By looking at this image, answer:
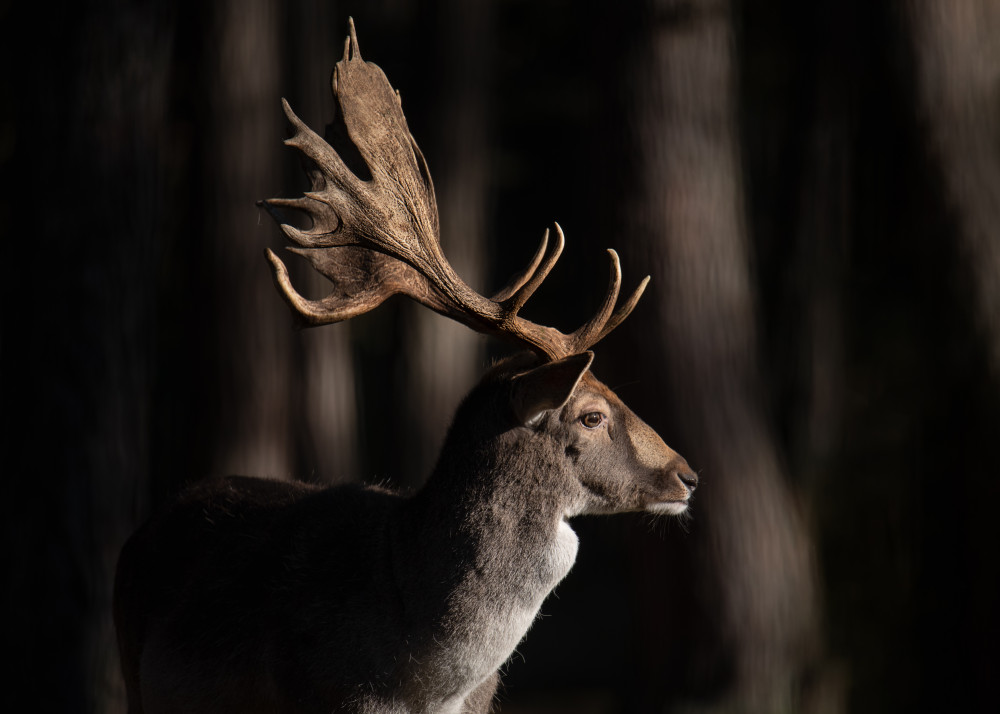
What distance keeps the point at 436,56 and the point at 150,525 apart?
253 inches

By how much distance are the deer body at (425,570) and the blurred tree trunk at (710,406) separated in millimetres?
2459

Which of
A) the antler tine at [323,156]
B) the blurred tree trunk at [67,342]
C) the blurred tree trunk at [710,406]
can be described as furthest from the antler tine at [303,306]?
the blurred tree trunk at [710,406]

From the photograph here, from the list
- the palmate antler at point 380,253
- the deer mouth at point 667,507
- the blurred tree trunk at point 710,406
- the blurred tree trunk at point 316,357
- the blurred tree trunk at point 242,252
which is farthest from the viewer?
the blurred tree trunk at point 316,357

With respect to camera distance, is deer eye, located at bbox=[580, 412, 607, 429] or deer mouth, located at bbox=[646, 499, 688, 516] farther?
deer mouth, located at bbox=[646, 499, 688, 516]

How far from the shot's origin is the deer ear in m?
4.28

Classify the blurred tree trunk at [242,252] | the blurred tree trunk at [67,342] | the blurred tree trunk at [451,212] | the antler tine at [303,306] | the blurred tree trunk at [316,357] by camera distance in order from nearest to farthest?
1. the antler tine at [303,306]
2. the blurred tree trunk at [67,342]
3. the blurred tree trunk at [242,252]
4. the blurred tree trunk at [316,357]
5. the blurred tree trunk at [451,212]

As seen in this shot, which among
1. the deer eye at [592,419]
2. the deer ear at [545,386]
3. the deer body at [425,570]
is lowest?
the deer body at [425,570]

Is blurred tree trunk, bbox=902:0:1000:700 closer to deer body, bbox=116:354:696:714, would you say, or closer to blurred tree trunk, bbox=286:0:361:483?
deer body, bbox=116:354:696:714

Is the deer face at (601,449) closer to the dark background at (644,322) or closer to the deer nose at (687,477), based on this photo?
the deer nose at (687,477)

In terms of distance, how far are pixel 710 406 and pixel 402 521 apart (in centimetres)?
320

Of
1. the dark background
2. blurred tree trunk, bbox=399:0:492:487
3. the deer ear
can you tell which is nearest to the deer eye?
the deer ear

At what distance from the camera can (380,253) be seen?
4688 millimetres

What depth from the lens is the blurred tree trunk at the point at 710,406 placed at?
23.2 feet

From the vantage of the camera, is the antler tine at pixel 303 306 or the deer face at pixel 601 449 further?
the deer face at pixel 601 449
